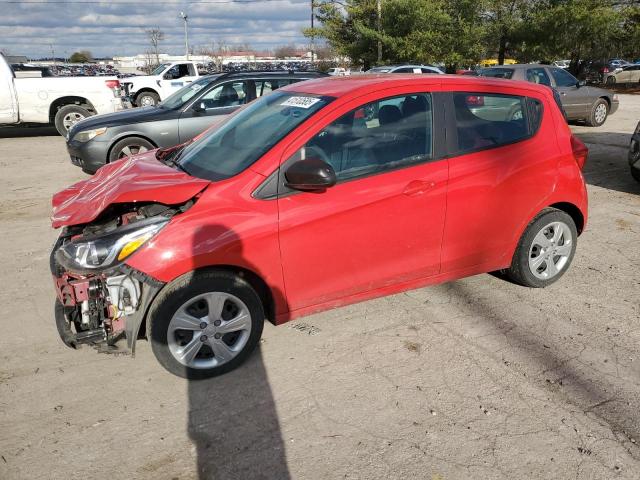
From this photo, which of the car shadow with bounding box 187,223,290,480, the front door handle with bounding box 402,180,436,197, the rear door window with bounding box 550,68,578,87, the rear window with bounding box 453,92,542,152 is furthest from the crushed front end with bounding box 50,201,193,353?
the rear door window with bounding box 550,68,578,87

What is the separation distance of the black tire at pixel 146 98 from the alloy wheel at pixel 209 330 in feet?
55.2

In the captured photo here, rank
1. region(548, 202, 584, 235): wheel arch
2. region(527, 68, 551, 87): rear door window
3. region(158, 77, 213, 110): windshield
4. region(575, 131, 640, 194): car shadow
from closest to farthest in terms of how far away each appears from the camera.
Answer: region(548, 202, 584, 235): wheel arch
region(575, 131, 640, 194): car shadow
region(158, 77, 213, 110): windshield
region(527, 68, 551, 87): rear door window

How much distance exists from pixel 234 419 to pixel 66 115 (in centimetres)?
1211

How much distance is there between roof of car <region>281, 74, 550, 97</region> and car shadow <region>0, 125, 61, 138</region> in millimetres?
12908

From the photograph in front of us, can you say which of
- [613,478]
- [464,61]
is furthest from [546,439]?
[464,61]

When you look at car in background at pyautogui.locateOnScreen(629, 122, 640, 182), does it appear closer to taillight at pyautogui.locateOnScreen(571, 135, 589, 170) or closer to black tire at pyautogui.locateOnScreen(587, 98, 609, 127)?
taillight at pyautogui.locateOnScreen(571, 135, 589, 170)

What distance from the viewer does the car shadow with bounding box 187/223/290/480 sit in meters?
2.52

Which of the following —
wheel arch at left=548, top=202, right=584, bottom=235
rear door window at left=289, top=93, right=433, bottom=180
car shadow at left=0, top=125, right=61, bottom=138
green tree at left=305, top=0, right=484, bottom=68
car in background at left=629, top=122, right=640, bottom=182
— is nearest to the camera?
rear door window at left=289, top=93, right=433, bottom=180

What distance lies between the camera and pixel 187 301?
3.00 metres

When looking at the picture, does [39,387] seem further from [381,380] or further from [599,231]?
[599,231]

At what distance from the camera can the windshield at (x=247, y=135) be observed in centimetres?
333

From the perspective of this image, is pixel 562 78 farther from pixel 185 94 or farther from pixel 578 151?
pixel 578 151

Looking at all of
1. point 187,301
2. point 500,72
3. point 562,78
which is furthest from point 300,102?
point 562,78

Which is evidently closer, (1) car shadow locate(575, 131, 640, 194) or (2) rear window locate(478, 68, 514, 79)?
(1) car shadow locate(575, 131, 640, 194)
